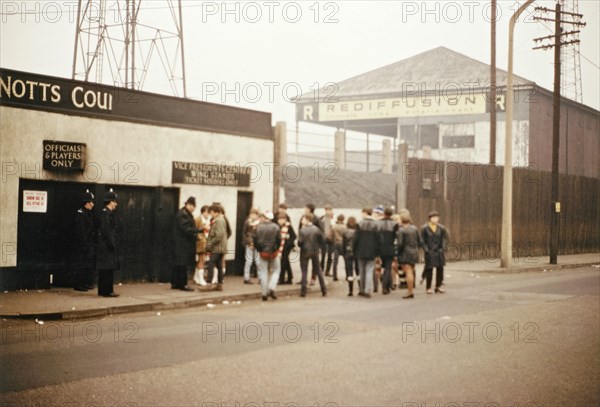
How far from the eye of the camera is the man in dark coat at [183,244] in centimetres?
1541

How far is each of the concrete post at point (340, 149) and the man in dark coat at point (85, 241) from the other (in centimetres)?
2803

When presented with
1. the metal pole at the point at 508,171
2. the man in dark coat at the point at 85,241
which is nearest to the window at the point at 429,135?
the metal pole at the point at 508,171

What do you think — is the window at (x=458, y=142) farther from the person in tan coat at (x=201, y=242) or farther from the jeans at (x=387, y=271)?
the person in tan coat at (x=201, y=242)

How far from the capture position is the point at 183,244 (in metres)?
15.5

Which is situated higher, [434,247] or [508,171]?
[508,171]

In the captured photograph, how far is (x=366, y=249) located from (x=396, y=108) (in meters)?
39.2

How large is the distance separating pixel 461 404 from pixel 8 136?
36.0 feet

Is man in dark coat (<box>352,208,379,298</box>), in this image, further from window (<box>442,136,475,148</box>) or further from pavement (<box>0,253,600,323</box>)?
window (<box>442,136,475,148</box>)

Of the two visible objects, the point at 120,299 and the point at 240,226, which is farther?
the point at 240,226

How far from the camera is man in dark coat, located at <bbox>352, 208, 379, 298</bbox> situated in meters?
15.5

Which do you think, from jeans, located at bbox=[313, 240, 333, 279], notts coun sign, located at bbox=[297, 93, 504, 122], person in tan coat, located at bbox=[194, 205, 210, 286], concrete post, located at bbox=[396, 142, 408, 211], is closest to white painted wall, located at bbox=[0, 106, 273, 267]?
person in tan coat, located at bbox=[194, 205, 210, 286]

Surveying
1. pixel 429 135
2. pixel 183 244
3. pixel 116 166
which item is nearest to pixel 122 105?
pixel 116 166

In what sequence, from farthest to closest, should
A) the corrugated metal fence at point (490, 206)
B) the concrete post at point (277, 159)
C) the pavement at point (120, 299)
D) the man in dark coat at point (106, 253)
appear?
the corrugated metal fence at point (490, 206) < the concrete post at point (277, 159) < the man in dark coat at point (106, 253) < the pavement at point (120, 299)

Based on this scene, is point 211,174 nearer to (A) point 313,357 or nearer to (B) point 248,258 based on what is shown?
(B) point 248,258
